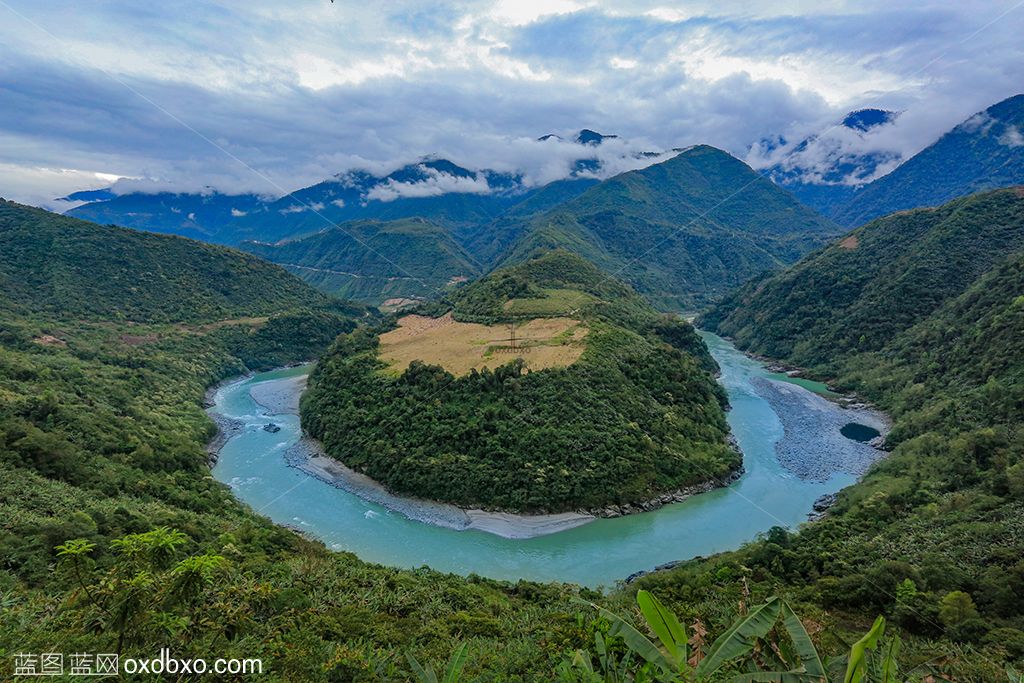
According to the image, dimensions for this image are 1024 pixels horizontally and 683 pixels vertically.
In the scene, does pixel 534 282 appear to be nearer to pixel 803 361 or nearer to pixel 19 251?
pixel 803 361

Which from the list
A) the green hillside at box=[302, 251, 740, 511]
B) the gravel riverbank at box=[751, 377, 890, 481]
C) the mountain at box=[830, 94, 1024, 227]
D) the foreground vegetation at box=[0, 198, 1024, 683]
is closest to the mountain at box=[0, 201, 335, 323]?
the foreground vegetation at box=[0, 198, 1024, 683]

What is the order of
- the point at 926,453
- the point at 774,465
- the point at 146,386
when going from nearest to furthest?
1. the point at 926,453
2. the point at 774,465
3. the point at 146,386

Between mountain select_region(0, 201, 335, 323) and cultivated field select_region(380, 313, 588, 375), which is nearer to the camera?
cultivated field select_region(380, 313, 588, 375)

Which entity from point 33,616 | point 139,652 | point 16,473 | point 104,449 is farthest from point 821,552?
point 104,449

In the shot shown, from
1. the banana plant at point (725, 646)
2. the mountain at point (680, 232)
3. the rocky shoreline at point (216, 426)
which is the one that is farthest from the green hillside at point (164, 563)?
the mountain at point (680, 232)

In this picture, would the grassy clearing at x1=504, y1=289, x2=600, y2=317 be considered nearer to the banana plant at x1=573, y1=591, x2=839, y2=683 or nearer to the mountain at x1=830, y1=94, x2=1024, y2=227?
the banana plant at x1=573, y1=591, x2=839, y2=683

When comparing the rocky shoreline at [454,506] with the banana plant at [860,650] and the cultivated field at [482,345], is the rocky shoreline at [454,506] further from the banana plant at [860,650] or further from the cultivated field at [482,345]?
the banana plant at [860,650]

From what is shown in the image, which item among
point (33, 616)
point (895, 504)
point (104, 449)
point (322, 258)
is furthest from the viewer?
point (322, 258)

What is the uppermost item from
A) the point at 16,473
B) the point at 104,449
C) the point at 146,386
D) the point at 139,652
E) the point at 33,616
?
the point at 139,652
